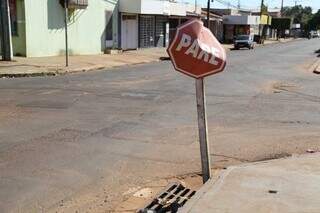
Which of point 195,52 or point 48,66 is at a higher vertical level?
point 195,52

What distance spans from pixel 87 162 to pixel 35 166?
2.49 feet

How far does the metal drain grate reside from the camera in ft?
19.3

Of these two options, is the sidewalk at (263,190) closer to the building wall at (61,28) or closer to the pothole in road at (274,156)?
the pothole in road at (274,156)

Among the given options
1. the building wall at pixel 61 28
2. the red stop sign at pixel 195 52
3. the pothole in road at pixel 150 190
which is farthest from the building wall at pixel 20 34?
the red stop sign at pixel 195 52

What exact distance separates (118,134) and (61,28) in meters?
21.7

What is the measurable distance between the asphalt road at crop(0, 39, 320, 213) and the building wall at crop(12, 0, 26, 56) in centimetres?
1006

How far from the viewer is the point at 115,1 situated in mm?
38188

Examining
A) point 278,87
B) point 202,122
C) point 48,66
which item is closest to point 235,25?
point 48,66

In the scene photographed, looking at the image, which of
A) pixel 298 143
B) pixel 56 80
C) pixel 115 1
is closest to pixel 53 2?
pixel 115 1

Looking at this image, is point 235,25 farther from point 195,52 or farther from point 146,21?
point 195,52

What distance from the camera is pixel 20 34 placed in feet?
90.8

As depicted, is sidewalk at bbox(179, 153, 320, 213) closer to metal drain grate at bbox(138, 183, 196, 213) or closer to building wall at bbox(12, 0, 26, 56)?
metal drain grate at bbox(138, 183, 196, 213)

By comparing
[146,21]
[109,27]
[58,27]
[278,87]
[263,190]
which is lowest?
[278,87]

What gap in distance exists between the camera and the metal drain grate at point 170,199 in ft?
19.3
